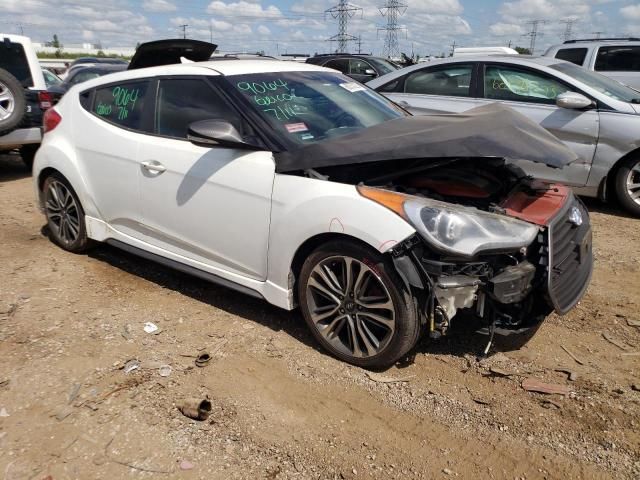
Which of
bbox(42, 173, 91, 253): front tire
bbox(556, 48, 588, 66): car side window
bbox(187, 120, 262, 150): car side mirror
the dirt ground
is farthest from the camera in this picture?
bbox(556, 48, 588, 66): car side window

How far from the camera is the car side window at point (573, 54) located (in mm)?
9547

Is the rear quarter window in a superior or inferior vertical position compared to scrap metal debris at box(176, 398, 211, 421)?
superior

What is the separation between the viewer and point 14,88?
22.6 feet

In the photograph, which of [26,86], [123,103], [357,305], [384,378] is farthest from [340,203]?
[26,86]

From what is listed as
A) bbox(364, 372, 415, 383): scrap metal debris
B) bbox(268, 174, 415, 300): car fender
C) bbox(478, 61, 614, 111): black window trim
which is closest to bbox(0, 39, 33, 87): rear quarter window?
bbox(478, 61, 614, 111): black window trim

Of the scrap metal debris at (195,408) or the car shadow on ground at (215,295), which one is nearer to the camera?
the scrap metal debris at (195,408)

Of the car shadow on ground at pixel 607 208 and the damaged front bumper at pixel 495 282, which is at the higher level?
the damaged front bumper at pixel 495 282

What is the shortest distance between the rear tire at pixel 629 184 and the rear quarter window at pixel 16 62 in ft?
26.3

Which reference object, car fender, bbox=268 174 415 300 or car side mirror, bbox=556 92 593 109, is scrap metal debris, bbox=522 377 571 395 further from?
car side mirror, bbox=556 92 593 109

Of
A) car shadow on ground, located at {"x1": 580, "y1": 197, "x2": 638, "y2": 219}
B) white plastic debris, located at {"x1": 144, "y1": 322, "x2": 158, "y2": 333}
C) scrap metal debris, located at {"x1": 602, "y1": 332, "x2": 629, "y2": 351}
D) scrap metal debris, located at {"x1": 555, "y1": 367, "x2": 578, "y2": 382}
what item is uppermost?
car shadow on ground, located at {"x1": 580, "y1": 197, "x2": 638, "y2": 219}

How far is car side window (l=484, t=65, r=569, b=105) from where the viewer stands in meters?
5.98

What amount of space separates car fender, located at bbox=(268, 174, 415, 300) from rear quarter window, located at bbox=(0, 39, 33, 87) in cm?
668

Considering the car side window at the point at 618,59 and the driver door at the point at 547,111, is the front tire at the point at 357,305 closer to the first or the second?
the driver door at the point at 547,111

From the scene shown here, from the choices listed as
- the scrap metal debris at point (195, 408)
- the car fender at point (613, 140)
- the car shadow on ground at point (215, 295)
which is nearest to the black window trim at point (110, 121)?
the car shadow on ground at point (215, 295)
